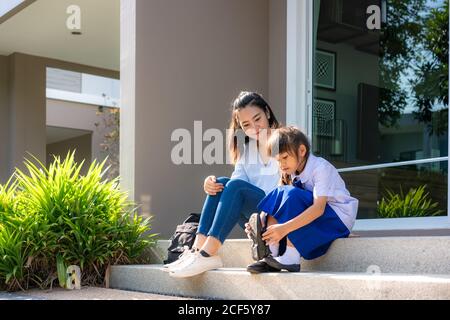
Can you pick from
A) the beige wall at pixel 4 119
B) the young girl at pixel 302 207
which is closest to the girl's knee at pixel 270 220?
the young girl at pixel 302 207

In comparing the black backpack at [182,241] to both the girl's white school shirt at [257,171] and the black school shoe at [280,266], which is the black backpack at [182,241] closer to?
the girl's white school shirt at [257,171]

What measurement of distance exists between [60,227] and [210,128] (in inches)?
59.0

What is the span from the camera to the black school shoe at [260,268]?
2801mm

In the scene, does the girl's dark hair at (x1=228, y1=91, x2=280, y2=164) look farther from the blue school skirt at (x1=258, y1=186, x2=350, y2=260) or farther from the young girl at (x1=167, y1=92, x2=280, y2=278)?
the blue school skirt at (x1=258, y1=186, x2=350, y2=260)

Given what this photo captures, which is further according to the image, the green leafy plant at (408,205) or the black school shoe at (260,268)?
the green leafy plant at (408,205)

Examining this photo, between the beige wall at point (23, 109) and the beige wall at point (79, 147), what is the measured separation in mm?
4011

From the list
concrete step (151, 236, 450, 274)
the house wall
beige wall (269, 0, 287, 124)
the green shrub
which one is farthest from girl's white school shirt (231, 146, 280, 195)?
the house wall

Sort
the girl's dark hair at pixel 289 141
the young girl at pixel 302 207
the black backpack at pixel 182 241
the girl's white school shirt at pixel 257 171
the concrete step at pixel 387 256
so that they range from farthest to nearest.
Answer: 1. the black backpack at pixel 182 241
2. the girl's white school shirt at pixel 257 171
3. the girl's dark hair at pixel 289 141
4. the young girl at pixel 302 207
5. the concrete step at pixel 387 256

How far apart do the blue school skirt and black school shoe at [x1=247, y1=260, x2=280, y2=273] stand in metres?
0.14

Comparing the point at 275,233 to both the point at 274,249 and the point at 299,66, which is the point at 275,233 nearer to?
the point at 274,249

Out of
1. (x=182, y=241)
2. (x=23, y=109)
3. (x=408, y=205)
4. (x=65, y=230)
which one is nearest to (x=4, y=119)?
(x=23, y=109)

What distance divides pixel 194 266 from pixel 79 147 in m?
9.78

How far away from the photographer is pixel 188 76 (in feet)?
15.9
